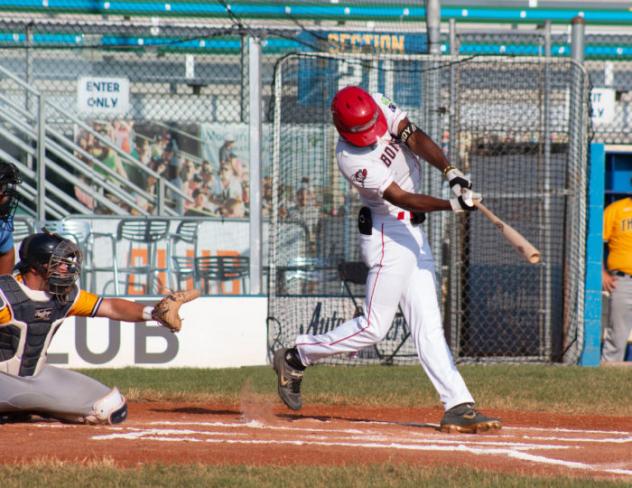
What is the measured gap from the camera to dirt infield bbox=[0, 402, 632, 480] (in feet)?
17.1

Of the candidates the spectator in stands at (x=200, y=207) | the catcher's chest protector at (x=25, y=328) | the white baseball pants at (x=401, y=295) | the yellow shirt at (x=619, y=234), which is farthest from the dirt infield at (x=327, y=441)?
the spectator in stands at (x=200, y=207)

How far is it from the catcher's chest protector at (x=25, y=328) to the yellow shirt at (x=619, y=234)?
6985 mm

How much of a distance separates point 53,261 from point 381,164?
197 cm

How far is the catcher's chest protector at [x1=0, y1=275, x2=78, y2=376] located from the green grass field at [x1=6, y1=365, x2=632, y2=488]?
1367mm

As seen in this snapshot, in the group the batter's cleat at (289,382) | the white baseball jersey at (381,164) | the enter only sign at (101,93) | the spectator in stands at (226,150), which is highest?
the enter only sign at (101,93)

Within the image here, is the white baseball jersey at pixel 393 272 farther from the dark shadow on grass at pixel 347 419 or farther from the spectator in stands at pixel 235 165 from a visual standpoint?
the spectator in stands at pixel 235 165

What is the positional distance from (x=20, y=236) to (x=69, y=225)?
24.9 inches

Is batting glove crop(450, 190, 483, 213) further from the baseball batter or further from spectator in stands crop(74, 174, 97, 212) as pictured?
spectator in stands crop(74, 174, 97, 212)

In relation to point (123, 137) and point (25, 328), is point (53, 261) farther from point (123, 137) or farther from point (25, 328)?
point (123, 137)

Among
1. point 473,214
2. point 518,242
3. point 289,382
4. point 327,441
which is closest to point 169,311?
point 289,382

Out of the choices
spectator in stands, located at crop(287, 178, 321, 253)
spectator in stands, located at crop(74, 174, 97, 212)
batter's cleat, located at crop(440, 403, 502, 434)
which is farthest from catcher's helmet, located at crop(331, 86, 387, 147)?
spectator in stands, located at crop(74, 174, 97, 212)

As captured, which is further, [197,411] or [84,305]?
[197,411]

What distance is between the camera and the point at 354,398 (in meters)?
8.34

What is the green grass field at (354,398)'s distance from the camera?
4.67 m
